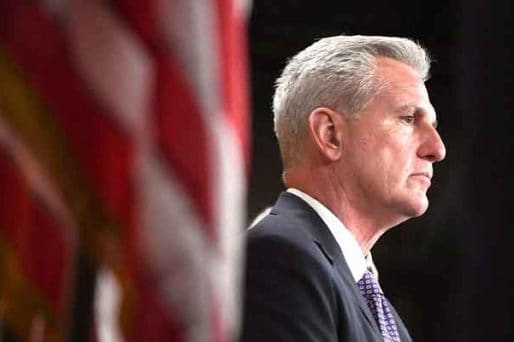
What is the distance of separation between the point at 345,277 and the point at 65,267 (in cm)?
88

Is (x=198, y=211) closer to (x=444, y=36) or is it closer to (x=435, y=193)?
(x=444, y=36)

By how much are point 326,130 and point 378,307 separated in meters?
0.30

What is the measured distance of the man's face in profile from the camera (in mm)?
2023

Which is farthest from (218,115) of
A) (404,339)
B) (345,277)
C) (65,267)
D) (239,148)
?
(404,339)

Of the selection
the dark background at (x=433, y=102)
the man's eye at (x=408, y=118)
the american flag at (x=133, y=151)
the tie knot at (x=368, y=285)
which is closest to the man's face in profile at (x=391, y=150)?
the man's eye at (x=408, y=118)

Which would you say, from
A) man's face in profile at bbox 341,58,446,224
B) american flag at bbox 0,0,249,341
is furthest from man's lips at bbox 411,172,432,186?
american flag at bbox 0,0,249,341

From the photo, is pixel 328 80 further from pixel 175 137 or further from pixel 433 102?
pixel 433 102

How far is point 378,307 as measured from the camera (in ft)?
6.39

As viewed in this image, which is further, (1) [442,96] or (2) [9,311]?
(1) [442,96]

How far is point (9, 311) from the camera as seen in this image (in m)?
1.06

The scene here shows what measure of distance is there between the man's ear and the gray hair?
0.04 ft

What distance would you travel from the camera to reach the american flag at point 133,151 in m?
0.98

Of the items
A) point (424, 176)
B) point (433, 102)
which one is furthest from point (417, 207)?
point (433, 102)

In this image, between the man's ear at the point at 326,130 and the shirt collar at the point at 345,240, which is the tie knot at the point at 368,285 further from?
the man's ear at the point at 326,130
